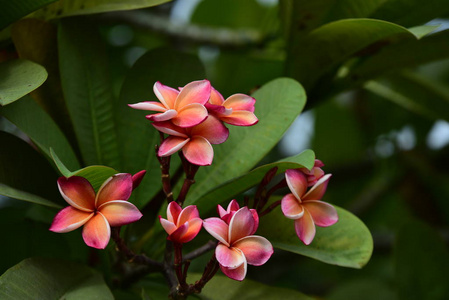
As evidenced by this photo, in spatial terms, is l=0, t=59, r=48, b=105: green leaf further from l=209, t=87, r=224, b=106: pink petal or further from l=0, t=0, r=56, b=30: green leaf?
l=209, t=87, r=224, b=106: pink petal

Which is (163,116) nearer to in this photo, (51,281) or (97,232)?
(97,232)

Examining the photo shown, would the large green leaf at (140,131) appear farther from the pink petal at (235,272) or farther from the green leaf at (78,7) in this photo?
the pink petal at (235,272)

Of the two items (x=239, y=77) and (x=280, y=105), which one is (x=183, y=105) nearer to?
(x=280, y=105)


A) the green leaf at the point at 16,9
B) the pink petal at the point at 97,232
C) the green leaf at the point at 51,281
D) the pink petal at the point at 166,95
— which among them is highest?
the green leaf at the point at 16,9

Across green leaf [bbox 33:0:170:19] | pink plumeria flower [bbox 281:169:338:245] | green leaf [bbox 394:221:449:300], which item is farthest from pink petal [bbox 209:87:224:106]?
green leaf [bbox 394:221:449:300]

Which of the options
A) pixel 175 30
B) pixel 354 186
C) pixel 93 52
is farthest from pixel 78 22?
pixel 354 186

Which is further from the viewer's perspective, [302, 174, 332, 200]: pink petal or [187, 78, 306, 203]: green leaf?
[187, 78, 306, 203]: green leaf

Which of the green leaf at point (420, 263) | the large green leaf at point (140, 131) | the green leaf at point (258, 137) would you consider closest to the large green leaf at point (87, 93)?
the large green leaf at point (140, 131)
